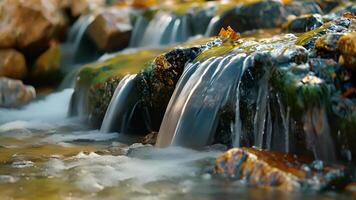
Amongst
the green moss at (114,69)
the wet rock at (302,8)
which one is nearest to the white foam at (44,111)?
the green moss at (114,69)

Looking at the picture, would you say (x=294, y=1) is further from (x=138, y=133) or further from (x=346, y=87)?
(x=346, y=87)

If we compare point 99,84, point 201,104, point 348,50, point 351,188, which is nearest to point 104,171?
point 201,104

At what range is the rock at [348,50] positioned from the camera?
18.2 ft

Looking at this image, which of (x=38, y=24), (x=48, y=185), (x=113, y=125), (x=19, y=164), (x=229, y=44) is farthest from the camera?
(x=38, y=24)

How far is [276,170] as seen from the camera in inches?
184

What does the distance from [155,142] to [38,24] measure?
24.7 feet

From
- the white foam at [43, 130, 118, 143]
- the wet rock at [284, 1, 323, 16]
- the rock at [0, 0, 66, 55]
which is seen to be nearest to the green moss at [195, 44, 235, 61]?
the white foam at [43, 130, 118, 143]

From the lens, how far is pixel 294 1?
13.7 meters

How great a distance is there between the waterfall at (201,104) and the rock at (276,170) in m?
1.23

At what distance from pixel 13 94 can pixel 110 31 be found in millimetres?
3358

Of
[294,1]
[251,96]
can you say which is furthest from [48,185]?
[294,1]

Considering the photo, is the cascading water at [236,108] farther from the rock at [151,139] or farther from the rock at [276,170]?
the rock at [276,170]

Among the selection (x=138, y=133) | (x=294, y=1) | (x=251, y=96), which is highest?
(x=294, y=1)

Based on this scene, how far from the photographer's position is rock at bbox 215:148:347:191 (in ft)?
15.0
